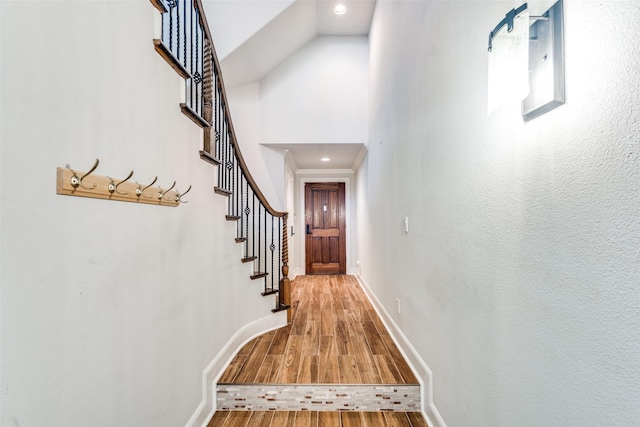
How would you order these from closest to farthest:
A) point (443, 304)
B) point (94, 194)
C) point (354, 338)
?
1. point (94, 194)
2. point (443, 304)
3. point (354, 338)

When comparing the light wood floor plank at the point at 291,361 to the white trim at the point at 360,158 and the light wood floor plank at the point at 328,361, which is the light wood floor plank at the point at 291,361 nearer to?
the light wood floor plank at the point at 328,361

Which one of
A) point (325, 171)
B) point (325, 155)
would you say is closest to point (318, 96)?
point (325, 155)

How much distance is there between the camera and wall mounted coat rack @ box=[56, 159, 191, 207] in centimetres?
79

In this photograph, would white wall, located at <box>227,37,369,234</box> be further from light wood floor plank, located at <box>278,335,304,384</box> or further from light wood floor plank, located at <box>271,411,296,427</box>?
light wood floor plank, located at <box>271,411,296,427</box>

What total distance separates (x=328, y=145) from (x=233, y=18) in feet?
5.80

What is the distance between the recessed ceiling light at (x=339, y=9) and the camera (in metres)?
3.35

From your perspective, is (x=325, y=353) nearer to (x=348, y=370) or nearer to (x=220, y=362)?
(x=348, y=370)

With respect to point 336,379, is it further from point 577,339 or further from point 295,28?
point 295,28

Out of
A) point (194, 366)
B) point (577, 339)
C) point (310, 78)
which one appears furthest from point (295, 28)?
point (577, 339)

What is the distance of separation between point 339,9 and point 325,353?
12.1 feet

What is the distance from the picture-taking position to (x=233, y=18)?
111 inches

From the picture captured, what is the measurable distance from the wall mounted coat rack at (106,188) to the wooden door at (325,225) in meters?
4.41

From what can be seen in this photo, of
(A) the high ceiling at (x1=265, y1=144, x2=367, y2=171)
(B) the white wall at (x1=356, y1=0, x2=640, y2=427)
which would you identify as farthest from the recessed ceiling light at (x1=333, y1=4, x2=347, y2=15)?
(B) the white wall at (x1=356, y1=0, x2=640, y2=427)

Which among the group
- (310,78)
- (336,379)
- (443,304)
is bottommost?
(336,379)
